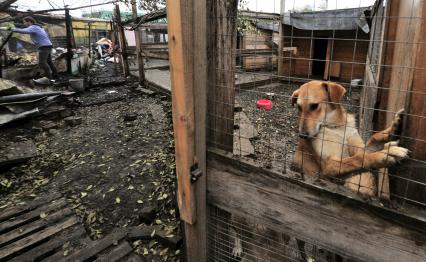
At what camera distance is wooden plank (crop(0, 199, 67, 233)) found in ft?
11.0

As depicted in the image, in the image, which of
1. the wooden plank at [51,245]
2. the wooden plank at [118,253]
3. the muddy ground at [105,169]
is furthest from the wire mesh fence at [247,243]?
the wooden plank at [51,245]

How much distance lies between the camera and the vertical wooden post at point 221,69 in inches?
62.2

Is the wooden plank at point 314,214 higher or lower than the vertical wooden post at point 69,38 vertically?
lower

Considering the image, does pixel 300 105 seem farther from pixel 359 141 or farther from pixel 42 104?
pixel 42 104

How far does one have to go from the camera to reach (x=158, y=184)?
408 centimetres

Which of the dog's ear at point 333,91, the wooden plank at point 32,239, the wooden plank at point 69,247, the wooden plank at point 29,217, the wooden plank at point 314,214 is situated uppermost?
the dog's ear at point 333,91

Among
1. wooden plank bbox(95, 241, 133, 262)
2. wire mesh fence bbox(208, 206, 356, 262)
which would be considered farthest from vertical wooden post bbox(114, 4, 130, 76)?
wire mesh fence bbox(208, 206, 356, 262)

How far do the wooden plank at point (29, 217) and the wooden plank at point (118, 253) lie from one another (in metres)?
1.25

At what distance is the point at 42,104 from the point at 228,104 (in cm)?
719

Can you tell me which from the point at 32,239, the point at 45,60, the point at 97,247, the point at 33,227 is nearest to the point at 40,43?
the point at 45,60

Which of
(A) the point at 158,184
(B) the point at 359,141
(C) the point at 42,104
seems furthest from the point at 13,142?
(B) the point at 359,141

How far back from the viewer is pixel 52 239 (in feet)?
10.3

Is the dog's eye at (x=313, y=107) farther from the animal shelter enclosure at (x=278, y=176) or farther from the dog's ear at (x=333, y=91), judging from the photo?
the animal shelter enclosure at (x=278, y=176)

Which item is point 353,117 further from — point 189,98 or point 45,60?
point 45,60
